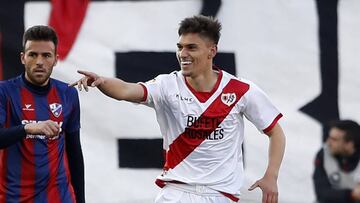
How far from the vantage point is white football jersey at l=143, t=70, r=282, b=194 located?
18.5ft

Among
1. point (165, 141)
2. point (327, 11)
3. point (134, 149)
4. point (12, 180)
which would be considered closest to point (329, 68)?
point (327, 11)

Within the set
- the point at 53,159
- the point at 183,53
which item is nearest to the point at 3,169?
the point at 53,159

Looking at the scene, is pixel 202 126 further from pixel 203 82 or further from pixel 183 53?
pixel 183 53

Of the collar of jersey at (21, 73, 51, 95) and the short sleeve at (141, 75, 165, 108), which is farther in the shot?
the collar of jersey at (21, 73, 51, 95)

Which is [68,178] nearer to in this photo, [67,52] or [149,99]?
[149,99]

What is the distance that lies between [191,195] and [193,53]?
76 cm

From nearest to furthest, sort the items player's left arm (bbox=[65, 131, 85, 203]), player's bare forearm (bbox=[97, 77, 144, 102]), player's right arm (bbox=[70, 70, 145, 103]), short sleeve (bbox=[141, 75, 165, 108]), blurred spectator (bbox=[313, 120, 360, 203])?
player's right arm (bbox=[70, 70, 145, 103])
player's bare forearm (bbox=[97, 77, 144, 102])
short sleeve (bbox=[141, 75, 165, 108])
player's left arm (bbox=[65, 131, 85, 203])
blurred spectator (bbox=[313, 120, 360, 203])

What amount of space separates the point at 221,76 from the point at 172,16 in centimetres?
183

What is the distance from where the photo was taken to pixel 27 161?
5703mm

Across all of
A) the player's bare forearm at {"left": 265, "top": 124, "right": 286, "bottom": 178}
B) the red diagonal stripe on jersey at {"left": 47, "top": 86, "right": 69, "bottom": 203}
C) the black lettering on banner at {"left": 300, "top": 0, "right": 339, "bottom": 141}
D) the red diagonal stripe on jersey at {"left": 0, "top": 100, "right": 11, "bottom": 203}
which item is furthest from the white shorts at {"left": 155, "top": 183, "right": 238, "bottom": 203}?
the black lettering on banner at {"left": 300, "top": 0, "right": 339, "bottom": 141}

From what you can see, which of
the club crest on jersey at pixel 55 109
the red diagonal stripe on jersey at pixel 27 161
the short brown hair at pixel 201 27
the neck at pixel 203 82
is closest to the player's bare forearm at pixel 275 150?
the neck at pixel 203 82

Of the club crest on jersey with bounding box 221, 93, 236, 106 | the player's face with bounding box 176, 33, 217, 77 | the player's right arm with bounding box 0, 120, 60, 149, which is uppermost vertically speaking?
the player's face with bounding box 176, 33, 217, 77

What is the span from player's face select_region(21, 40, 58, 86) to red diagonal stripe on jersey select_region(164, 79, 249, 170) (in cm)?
80

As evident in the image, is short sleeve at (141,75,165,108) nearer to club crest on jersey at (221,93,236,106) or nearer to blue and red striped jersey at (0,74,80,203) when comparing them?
club crest on jersey at (221,93,236,106)
